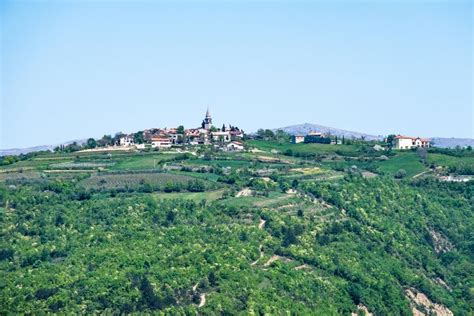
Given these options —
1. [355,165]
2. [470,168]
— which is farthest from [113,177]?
[470,168]

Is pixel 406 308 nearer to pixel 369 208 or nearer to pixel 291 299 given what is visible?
pixel 291 299

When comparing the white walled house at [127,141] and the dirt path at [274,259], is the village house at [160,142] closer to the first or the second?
the white walled house at [127,141]

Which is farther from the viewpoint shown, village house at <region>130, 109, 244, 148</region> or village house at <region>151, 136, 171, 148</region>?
village house at <region>130, 109, 244, 148</region>

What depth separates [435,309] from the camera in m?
58.0

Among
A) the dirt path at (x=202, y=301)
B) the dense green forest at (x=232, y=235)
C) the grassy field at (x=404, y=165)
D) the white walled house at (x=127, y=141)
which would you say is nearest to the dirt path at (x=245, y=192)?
the dense green forest at (x=232, y=235)

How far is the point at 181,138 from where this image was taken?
359ft

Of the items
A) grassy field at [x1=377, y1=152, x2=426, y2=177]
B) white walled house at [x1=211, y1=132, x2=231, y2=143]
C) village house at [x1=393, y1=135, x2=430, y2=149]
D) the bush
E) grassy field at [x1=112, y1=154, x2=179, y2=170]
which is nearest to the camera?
grassy field at [x1=112, y1=154, x2=179, y2=170]

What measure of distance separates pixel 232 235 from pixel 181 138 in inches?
2062

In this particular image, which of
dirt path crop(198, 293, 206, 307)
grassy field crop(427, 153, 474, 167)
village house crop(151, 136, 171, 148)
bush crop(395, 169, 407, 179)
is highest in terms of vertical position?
village house crop(151, 136, 171, 148)

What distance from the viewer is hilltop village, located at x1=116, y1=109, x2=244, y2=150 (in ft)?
340

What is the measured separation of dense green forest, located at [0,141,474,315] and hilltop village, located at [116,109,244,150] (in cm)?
1283

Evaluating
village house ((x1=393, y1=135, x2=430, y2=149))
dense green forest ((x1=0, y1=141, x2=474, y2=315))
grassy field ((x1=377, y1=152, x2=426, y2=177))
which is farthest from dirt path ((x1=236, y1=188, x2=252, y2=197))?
village house ((x1=393, y1=135, x2=430, y2=149))

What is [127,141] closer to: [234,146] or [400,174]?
[234,146]

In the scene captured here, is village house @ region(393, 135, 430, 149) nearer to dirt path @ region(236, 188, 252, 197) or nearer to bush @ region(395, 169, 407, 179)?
bush @ region(395, 169, 407, 179)
